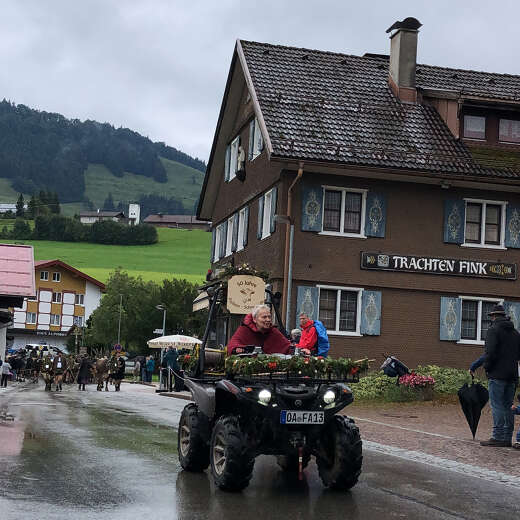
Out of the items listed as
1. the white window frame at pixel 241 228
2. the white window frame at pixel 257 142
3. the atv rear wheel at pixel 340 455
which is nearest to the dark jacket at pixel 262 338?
the atv rear wheel at pixel 340 455

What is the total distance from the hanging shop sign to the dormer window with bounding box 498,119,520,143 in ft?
14.3

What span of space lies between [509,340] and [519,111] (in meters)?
18.9

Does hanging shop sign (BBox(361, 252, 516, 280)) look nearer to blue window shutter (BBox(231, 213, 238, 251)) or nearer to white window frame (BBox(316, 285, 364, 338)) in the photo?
white window frame (BBox(316, 285, 364, 338))

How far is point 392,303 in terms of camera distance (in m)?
29.6

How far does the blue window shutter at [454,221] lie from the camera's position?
29.9m

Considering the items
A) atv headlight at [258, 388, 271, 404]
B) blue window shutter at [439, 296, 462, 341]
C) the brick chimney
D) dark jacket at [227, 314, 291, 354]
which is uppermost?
the brick chimney

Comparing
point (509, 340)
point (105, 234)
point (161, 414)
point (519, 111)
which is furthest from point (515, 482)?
point (105, 234)

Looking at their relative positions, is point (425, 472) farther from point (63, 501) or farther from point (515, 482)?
point (63, 501)

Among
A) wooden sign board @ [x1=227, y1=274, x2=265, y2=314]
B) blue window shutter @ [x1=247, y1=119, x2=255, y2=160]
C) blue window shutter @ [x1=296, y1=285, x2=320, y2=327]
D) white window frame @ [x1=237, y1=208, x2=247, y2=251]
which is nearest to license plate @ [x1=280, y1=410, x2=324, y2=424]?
wooden sign board @ [x1=227, y1=274, x2=265, y2=314]

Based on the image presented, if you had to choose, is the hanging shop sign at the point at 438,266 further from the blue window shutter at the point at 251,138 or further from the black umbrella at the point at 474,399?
the black umbrella at the point at 474,399

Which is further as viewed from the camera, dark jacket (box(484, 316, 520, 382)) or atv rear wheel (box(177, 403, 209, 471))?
dark jacket (box(484, 316, 520, 382))

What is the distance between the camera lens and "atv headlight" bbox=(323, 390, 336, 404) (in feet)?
30.8

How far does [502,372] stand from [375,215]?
1552cm

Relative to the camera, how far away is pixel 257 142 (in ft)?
108
